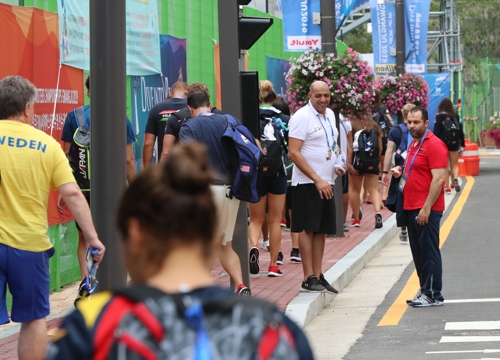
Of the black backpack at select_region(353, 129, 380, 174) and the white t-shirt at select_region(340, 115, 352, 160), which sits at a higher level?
the white t-shirt at select_region(340, 115, 352, 160)

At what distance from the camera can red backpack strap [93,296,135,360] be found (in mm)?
1892

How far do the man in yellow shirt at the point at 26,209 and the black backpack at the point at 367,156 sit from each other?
9.75 metres

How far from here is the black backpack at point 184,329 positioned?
189cm

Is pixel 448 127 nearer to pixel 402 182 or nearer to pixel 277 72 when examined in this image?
pixel 277 72

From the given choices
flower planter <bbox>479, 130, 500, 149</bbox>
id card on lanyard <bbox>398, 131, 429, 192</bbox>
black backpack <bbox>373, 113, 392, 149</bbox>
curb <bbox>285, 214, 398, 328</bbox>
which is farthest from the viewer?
flower planter <bbox>479, 130, 500, 149</bbox>

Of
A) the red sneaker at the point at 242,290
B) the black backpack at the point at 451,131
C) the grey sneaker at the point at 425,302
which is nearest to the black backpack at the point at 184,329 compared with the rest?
the red sneaker at the point at 242,290

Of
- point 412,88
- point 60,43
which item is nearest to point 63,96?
point 60,43

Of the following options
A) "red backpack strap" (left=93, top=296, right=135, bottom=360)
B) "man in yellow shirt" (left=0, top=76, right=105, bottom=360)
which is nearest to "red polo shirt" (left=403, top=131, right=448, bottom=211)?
"man in yellow shirt" (left=0, top=76, right=105, bottom=360)

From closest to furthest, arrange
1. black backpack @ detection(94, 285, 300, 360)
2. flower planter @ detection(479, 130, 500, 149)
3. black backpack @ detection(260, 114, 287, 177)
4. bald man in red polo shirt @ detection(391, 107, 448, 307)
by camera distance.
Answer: black backpack @ detection(94, 285, 300, 360)
bald man in red polo shirt @ detection(391, 107, 448, 307)
black backpack @ detection(260, 114, 287, 177)
flower planter @ detection(479, 130, 500, 149)

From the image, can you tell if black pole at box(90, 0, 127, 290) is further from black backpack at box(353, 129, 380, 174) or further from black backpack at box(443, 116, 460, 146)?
black backpack at box(443, 116, 460, 146)

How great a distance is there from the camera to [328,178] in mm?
9016

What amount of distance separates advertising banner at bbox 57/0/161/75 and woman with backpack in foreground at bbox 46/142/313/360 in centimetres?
740

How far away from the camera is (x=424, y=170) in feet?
28.8

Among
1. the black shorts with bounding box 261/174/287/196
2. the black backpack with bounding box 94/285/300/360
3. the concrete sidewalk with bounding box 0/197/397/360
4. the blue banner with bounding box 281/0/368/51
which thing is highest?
the blue banner with bounding box 281/0/368/51
